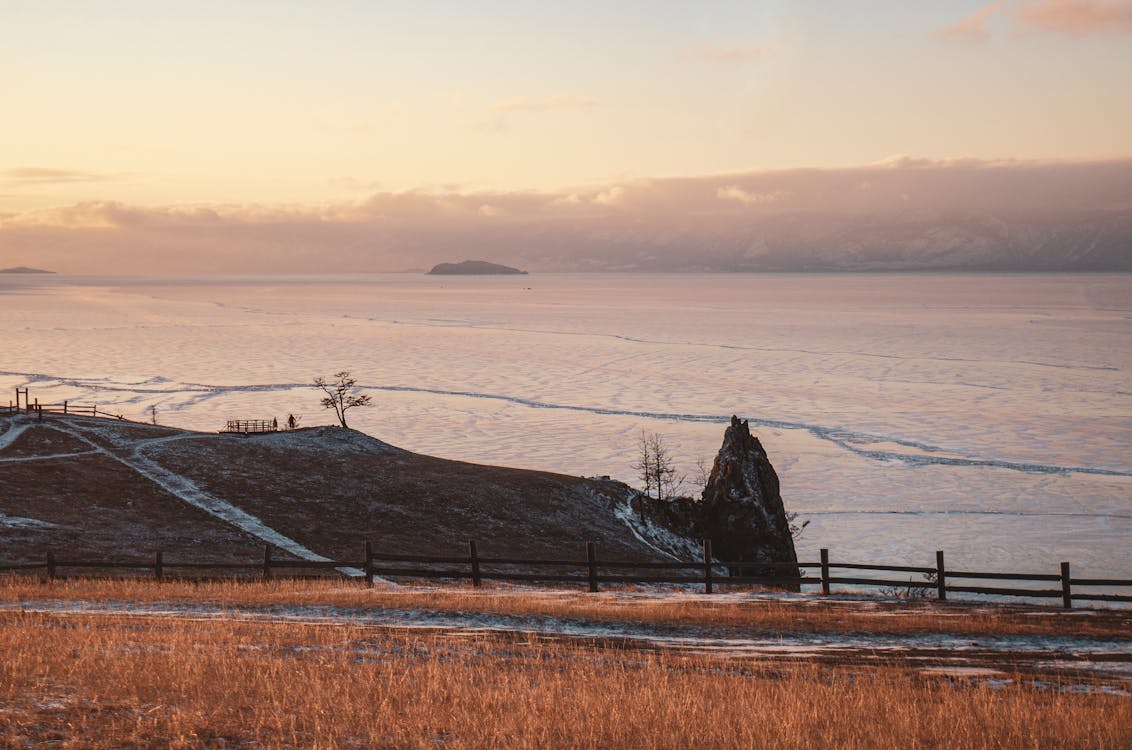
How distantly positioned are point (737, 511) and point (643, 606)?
3277cm

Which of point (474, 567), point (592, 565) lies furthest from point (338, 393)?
point (592, 565)

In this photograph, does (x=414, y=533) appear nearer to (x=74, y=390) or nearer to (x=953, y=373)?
(x=74, y=390)

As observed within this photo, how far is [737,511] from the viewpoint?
195 feet

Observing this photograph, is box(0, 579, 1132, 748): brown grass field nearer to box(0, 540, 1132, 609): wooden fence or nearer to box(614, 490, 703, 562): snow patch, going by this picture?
box(0, 540, 1132, 609): wooden fence

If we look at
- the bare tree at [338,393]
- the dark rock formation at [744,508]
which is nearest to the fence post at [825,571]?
the dark rock formation at [744,508]

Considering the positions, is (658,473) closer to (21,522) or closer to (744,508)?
(744,508)

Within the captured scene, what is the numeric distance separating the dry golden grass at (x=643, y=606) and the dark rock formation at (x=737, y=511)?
27472mm

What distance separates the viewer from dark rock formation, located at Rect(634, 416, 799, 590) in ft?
192

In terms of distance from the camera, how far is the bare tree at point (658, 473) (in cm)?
7269

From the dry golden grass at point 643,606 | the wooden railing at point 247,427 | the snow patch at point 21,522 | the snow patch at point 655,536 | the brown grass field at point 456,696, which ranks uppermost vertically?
the wooden railing at point 247,427

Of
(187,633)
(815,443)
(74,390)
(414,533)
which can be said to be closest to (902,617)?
(187,633)

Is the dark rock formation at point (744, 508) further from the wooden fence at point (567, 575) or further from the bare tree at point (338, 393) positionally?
the bare tree at point (338, 393)


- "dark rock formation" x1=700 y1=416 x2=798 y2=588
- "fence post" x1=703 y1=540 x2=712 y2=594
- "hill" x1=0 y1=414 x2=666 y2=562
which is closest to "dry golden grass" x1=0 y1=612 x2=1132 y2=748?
"fence post" x1=703 y1=540 x2=712 y2=594

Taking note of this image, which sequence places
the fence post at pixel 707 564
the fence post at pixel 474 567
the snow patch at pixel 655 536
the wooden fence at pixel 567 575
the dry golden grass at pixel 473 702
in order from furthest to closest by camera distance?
the snow patch at pixel 655 536, the fence post at pixel 707 564, the fence post at pixel 474 567, the wooden fence at pixel 567 575, the dry golden grass at pixel 473 702
